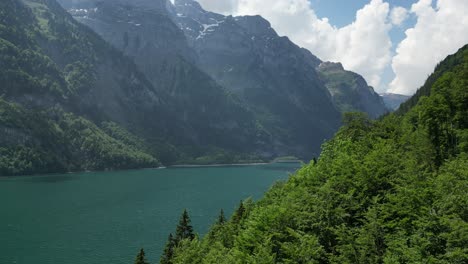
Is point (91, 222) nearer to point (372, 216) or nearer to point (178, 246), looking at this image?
point (178, 246)

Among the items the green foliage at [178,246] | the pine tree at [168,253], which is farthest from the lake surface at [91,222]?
the pine tree at [168,253]

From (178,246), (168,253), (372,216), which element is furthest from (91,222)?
(372,216)

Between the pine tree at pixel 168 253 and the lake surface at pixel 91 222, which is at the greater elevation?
the pine tree at pixel 168 253

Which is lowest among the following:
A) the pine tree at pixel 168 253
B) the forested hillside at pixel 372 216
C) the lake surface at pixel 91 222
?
the lake surface at pixel 91 222

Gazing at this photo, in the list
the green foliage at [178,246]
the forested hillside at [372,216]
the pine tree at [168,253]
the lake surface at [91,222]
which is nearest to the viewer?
the forested hillside at [372,216]

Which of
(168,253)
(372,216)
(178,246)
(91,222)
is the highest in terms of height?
(372,216)

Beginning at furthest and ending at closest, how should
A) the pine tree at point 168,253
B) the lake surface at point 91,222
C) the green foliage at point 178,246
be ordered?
the lake surface at point 91,222
the pine tree at point 168,253
the green foliage at point 178,246

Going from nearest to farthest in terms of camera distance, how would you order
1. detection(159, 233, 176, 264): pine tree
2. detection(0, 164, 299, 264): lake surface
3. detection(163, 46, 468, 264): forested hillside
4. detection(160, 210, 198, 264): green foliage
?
detection(163, 46, 468, 264): forested hillside → detection(160, 210, 198, 264): green foliage → detection(159, 233, 176, 264): pine tree → detection(0, 164, 299, 264): lake surface

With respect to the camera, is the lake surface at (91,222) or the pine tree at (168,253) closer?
the pine tree at (168,253)

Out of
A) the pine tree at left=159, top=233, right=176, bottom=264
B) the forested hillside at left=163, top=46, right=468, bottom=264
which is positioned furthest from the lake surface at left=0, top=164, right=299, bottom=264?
the forested hillside at left=163, top=46, right=468, bottom=264

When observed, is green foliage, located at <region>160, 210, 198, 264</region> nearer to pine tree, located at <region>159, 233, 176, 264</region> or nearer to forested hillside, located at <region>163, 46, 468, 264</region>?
pine tree, located at <region>159, 233, 176, 264</region>

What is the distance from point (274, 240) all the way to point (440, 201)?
632 inches

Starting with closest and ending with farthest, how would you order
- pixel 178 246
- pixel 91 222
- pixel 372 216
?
pixel 372 216 → pixel 178 246 → pixel 91 222

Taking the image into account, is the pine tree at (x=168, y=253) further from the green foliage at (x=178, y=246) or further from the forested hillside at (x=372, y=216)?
the forested hillside at (x=372, y=216)
